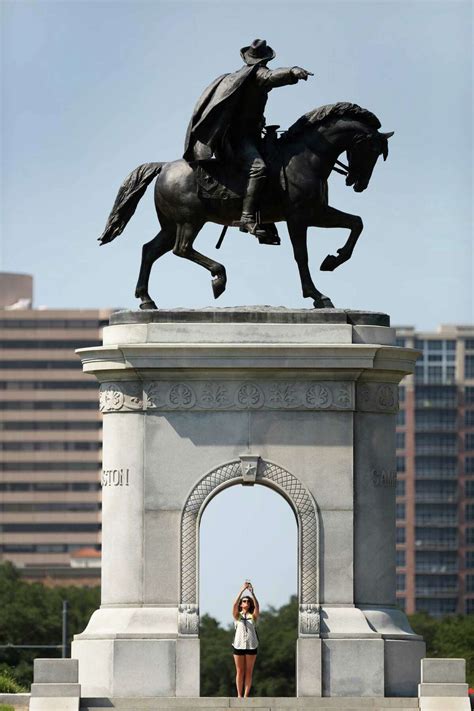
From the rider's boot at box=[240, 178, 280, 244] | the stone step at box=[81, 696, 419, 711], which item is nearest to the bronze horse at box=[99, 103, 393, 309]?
the rider's boot at box=[240, 178, 280, 244]

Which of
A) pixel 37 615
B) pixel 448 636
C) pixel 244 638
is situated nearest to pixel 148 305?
pixel 244 638

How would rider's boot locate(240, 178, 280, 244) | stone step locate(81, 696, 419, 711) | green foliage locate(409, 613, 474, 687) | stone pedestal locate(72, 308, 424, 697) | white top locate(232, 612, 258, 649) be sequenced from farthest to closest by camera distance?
green foliage locate(409, 613, 474, 687), rider's boot locate(240, 178, 280, 244), white top locate(232, 612, 258, 649), stone pedestal locate(72, 308, 424, 697), stone step locate(81, 696, 419, 711)

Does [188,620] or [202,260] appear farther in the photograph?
[202,260]

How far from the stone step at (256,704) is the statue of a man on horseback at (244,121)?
7778mm

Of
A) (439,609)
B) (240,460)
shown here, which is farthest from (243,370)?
(439,609)

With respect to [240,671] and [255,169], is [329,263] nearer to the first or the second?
[255,169]

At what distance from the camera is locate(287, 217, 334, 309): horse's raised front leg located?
4009 cm

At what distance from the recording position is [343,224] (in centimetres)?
4075

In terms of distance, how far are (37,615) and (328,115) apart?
82680 mm

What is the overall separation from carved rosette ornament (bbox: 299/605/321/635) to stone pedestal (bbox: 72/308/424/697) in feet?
0.05

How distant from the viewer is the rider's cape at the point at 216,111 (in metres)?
39.8

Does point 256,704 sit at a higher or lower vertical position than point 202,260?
lower

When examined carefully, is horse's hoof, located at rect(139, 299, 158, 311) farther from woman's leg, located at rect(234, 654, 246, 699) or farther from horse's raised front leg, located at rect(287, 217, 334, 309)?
woman's leg, located at rect(234, 654, 246, 699)

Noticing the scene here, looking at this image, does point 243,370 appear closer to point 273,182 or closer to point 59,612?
point 273,182
